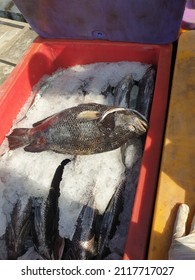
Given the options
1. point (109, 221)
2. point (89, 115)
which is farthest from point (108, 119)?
point (109, 221)

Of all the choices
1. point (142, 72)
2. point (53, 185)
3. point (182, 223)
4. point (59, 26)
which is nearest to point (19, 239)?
point (53, 185)

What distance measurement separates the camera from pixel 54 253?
2.16 m

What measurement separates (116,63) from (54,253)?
2.02 metres

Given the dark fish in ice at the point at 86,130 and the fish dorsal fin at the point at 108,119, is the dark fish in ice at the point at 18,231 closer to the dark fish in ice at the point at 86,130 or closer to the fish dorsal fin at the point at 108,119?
the dark fish in ice at the point at 86,130

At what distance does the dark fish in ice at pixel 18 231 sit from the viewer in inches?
88.5

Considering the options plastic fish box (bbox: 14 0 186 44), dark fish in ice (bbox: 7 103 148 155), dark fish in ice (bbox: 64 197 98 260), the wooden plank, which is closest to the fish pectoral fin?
dark fish in ice (bbox: 7 103 148 155)

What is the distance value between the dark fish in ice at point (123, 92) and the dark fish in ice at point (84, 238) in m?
1.05

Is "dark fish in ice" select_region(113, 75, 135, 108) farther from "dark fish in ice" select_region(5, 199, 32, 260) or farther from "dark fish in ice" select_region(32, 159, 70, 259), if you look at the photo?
"dark fish in ice" select_region(5, 199, 32, 260)

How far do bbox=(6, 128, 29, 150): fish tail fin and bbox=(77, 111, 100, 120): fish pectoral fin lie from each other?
0.52m

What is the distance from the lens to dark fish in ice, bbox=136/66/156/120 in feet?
8.98

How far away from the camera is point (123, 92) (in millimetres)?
2932

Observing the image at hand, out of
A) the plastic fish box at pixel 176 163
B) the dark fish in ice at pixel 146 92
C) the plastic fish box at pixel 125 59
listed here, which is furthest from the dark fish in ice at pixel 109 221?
the dark fish in ice at pixel 146 92

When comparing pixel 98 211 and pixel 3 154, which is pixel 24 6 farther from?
pixel 98 211

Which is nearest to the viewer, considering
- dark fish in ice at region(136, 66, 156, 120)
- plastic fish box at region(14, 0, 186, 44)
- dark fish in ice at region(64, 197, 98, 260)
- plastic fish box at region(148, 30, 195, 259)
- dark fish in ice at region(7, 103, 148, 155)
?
plastic fish box at region(148, 30, 195, 259)
